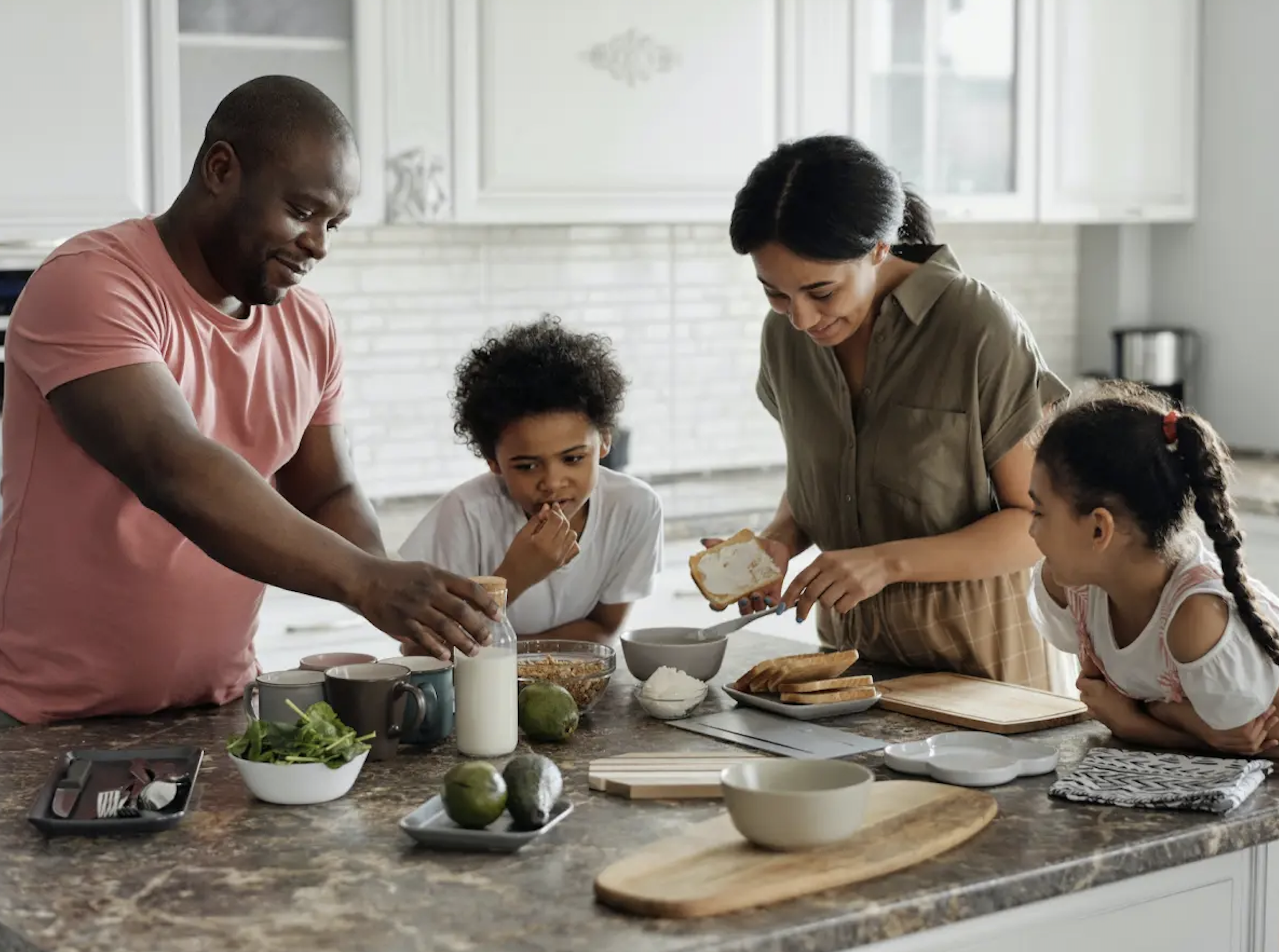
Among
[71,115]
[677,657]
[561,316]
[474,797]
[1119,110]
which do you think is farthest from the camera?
[1119,110]

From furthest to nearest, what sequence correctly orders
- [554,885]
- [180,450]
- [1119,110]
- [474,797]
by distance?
[1119,110], [180,450], [474,797], [554,885]

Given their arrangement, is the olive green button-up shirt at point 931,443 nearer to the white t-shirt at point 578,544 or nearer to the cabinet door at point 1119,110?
the white t-shirt at point 578,544

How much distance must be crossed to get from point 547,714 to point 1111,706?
69 centimetres

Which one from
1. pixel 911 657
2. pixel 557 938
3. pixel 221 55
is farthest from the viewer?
pixel 221 55

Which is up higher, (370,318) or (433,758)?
(370,318)

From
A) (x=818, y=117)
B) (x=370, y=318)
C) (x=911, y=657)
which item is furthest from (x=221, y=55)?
(x=911, y=657)

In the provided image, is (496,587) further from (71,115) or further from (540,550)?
(71,115)

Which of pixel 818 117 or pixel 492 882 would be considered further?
pixel 818 117

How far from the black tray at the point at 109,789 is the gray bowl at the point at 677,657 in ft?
2.06

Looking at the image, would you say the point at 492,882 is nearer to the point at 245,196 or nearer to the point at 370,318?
the point at 245,196

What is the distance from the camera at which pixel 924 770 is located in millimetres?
1901

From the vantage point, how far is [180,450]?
6.30 feet

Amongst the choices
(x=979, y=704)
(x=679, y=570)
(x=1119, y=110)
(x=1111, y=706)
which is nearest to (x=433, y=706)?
(x=979, y=704)

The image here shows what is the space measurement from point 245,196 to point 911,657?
1179mm
